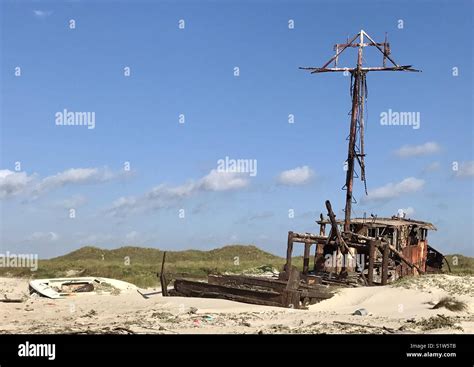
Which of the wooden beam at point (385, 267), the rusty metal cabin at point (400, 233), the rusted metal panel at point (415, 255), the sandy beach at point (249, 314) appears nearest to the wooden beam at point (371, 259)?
the wooden beam at point (385, 267)

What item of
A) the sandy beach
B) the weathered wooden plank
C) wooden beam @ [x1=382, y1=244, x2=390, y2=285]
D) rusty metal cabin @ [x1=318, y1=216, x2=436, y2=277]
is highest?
rusty metal cabin @ [x1=318, y1=216, x2=436, y2=277]

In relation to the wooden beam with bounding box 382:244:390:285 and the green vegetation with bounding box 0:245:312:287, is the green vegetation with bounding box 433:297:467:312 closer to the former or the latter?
the wooden beam with bounding box 382:244:390:285

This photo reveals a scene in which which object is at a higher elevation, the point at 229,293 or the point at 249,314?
the point at 229,293

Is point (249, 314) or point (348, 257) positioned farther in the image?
point (348, 257)

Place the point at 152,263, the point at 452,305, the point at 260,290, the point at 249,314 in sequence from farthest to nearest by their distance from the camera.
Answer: the point at 152,263 → the point at 260,290 → the point at 452,305 → the point at 249,314

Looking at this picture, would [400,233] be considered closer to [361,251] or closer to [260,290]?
[361,251]

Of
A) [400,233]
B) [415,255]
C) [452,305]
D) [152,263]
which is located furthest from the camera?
[152,263]

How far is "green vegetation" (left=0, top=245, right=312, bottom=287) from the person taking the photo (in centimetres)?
3416

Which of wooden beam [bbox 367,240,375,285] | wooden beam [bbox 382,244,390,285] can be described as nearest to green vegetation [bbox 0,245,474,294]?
wooden beam [bbox 382,244,390,285]

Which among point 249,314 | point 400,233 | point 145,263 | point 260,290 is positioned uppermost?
point 400,233

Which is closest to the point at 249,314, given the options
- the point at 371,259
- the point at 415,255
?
the point at 371,259

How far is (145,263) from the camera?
47312 millimetres
